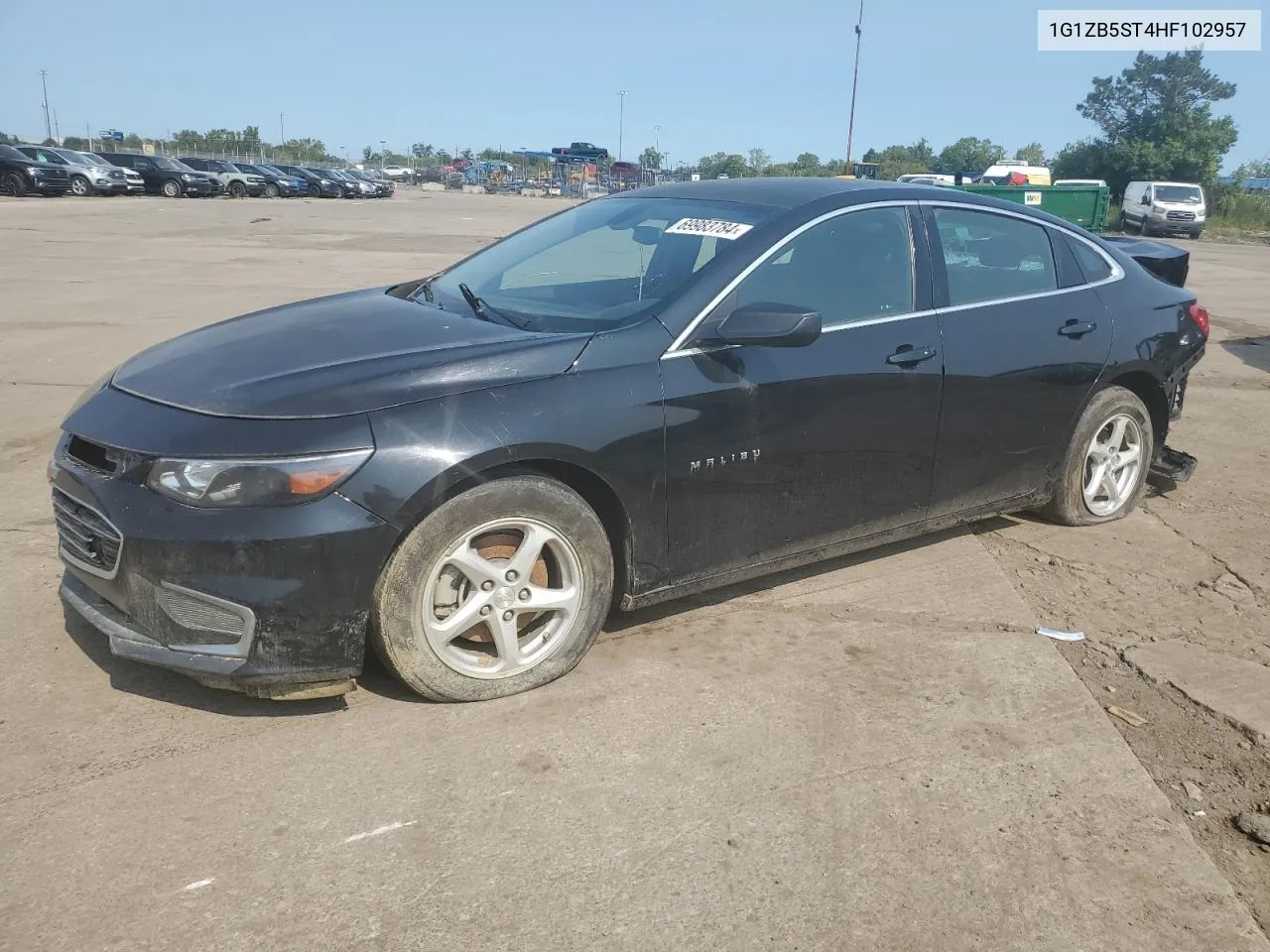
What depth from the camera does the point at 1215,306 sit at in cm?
1464

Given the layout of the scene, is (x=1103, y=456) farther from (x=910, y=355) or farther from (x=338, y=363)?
(x=338, y=363)

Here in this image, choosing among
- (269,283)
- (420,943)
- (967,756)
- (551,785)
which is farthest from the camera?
(269,283)

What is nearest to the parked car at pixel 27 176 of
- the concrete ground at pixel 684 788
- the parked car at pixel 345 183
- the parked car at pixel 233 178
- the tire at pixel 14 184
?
the tire at pixel 14 184

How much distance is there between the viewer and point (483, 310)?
12.4ft

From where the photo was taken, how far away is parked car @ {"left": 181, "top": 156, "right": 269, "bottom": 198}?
1796 inches

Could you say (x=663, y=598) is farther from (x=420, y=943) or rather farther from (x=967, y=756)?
(x=420, y=943)

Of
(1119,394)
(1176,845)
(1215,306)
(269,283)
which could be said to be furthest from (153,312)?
(1215,306)

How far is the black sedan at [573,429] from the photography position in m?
2.88

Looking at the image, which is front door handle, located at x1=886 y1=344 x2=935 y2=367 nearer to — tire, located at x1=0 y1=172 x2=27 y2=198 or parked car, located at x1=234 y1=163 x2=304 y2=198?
tire, located at x1=0 y1=172 x2=27 y2=198

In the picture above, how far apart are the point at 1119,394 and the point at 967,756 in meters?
2.55

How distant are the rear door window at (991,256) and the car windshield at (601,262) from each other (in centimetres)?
88

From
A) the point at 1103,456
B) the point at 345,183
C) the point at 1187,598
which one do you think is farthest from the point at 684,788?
the point at 345,183

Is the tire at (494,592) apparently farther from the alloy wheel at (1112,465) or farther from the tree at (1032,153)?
the tree at (1032,153)

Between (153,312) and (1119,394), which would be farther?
(153,312)
